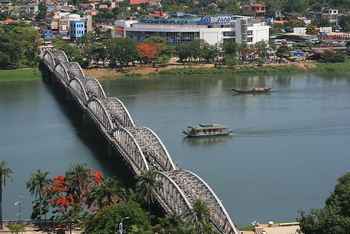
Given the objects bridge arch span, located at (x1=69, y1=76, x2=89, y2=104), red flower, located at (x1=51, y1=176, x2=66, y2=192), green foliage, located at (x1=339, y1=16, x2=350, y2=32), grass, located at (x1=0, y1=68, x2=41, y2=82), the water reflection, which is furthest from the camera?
green foliage, located at (x1=339, y1=16, x2=350, y2=32)

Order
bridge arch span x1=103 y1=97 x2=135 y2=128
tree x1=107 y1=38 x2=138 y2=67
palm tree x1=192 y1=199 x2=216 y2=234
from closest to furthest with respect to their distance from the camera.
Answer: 1. palm tree x1=192 y1=199 x2=216 y2=234
2. bridge arch span x1=103 y1=97 x2=135 y2=128
3. tree x1=107 y1=38 x2=138 y2=67

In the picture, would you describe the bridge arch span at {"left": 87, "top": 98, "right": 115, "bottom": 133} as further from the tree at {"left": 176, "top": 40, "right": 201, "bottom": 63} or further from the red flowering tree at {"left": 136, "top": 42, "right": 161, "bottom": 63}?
the tree at {"left": 176, "top": 40, "right": 201, "bottom": 63}

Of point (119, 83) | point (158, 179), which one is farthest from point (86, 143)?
point (119, 83)

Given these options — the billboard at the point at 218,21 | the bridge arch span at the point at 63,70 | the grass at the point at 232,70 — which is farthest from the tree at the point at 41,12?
the bridge arch span at the point at 63,70

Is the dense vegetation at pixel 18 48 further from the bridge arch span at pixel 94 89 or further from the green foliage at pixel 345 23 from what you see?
the green foliage at pixel 345 23

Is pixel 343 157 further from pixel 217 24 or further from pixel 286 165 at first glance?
pixel 217 24

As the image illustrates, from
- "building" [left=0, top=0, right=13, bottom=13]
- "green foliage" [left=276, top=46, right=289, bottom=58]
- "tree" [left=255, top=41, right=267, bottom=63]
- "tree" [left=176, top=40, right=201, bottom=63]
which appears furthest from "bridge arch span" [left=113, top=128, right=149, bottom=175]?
"building" [left=0, top=0, right=13, bottom=13]
